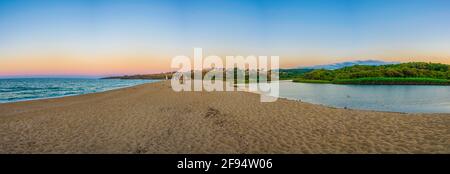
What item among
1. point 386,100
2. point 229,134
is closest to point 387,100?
point 386,100

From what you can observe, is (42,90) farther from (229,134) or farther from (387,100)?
(387,100)

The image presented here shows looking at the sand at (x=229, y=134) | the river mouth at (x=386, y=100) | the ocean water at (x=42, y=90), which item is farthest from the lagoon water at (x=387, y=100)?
the ocean water at (x=42, y=90)

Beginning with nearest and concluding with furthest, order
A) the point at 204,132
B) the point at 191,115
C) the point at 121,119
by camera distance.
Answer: the point at 204,132, the point at 121,119, the point at 191,115

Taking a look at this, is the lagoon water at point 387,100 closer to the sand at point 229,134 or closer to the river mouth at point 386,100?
the river mouth at point 386,100

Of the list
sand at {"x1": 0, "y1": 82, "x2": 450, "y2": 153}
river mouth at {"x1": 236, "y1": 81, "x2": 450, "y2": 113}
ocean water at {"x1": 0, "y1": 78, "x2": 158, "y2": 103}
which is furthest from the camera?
ocean water at {"x1": 0, "y1": 78, "x2": 158, "y2": 103}

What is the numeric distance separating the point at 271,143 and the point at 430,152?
428 cm

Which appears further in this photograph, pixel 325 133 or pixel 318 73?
pixel 318 73

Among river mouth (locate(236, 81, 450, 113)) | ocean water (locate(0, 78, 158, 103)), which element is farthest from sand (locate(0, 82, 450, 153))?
ocean water (locate(0, 78, 158, 103))

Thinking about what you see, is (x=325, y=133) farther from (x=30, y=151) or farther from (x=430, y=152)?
(x=30, y=151)

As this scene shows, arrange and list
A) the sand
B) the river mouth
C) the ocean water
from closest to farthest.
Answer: the sand, the river mouth, the ocean water

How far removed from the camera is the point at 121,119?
14.0 meters

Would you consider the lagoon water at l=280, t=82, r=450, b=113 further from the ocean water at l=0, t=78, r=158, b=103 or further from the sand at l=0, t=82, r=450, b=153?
the ocean water at l=0, t=78, r=158, b=103
